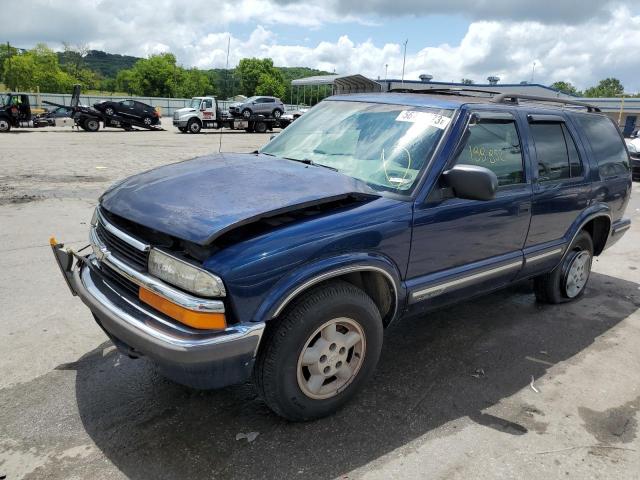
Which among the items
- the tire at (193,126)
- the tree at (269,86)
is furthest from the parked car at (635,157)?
the tree at (269,86)

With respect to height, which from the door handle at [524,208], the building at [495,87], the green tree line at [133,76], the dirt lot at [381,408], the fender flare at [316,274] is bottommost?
the dirt lot at [381,408]

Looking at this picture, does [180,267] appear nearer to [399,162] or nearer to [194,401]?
[194,401]

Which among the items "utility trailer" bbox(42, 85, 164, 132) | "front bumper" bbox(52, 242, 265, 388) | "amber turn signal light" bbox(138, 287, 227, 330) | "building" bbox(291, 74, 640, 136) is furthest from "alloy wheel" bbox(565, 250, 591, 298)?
"utility trailer" bbox(42, 85, 164, 132)

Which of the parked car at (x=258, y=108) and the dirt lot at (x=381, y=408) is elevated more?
the parked car at (x=258, y=108)

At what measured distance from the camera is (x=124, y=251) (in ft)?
9.20

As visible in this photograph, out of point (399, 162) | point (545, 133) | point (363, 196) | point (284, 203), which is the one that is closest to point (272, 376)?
point (284, 203)

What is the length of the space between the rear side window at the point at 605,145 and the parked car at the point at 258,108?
30322 mm

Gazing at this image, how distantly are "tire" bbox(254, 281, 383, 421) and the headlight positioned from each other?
409 millimetres

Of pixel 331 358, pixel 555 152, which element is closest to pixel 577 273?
pixel 555 152

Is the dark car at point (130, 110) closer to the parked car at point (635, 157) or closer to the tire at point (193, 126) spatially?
the tire at point (193, 126)

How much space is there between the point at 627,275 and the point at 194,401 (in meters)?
5.50

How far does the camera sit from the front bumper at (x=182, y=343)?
7.57 feet

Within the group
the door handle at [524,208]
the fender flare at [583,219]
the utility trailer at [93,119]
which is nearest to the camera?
the door handle at [524,208]

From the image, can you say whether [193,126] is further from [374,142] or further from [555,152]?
[374,142]
